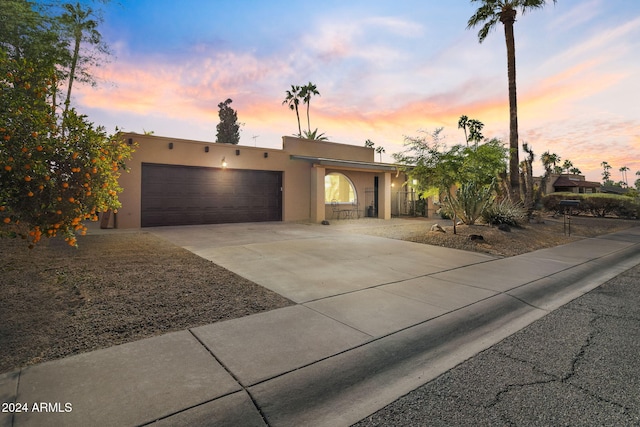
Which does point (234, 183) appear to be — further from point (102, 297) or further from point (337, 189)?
point (102, 297)

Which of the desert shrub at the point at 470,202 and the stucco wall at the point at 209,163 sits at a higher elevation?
the stucco wall at the point at 209,163

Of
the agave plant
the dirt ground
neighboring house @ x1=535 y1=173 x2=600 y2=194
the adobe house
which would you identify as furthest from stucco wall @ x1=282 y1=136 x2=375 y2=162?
neighboring house @ x1=535 y1=173 x2=600 y2=194

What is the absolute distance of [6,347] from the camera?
2561 mm

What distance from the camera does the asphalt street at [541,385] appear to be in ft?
6.28

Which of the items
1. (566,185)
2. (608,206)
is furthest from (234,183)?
(566,185)

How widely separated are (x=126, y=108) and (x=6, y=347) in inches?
620

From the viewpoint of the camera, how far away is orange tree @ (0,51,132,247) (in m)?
3.26

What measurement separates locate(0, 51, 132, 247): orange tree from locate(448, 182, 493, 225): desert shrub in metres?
10.7

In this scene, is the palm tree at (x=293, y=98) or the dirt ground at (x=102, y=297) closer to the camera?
the dirt ground at (x=102, y=297)

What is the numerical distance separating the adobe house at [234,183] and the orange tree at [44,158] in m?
7.51

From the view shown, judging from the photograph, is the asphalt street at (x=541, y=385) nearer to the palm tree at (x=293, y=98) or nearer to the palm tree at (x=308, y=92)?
the palm tree at (x=308, y=92)

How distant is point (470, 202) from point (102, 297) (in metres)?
11.1

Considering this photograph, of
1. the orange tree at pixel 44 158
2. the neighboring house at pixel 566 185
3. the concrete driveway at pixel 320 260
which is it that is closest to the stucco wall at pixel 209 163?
the concrete driveway at pixel 320 260

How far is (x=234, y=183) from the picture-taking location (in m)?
14.3
